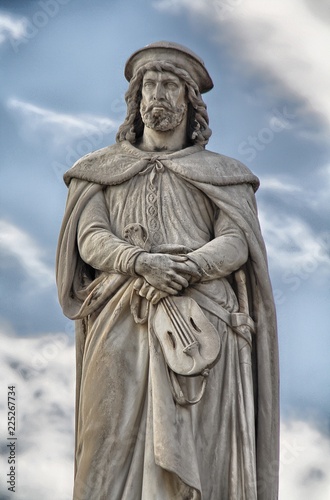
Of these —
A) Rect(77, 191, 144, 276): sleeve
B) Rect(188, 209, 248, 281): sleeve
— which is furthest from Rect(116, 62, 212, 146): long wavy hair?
Rect(188, 209, 248, 281): sleeve

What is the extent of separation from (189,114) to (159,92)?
1.78 feet

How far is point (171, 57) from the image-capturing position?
1467 cm

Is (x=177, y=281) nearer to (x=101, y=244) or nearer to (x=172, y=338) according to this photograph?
(x=172, y=338)

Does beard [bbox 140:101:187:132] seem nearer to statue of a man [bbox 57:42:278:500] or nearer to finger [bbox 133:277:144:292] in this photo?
statue of a man [bbox 57:42:278:500]

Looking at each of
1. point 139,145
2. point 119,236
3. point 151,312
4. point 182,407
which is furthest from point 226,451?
point 139,145

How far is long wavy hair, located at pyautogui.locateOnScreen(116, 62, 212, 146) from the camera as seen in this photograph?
14.7 meters

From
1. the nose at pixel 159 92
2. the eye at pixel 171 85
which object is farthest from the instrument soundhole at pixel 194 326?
the eye at pixel 171 85

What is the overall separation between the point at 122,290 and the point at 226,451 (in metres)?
1.80

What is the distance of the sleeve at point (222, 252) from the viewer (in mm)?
13711

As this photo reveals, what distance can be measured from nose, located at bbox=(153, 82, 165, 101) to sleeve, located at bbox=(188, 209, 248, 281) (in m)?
1.30

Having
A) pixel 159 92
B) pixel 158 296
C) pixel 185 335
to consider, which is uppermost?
pixel 159 92

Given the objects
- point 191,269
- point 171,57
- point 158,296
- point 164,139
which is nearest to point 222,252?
point 191,269

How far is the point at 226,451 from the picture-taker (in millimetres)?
13258

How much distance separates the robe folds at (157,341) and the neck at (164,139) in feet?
0.64
